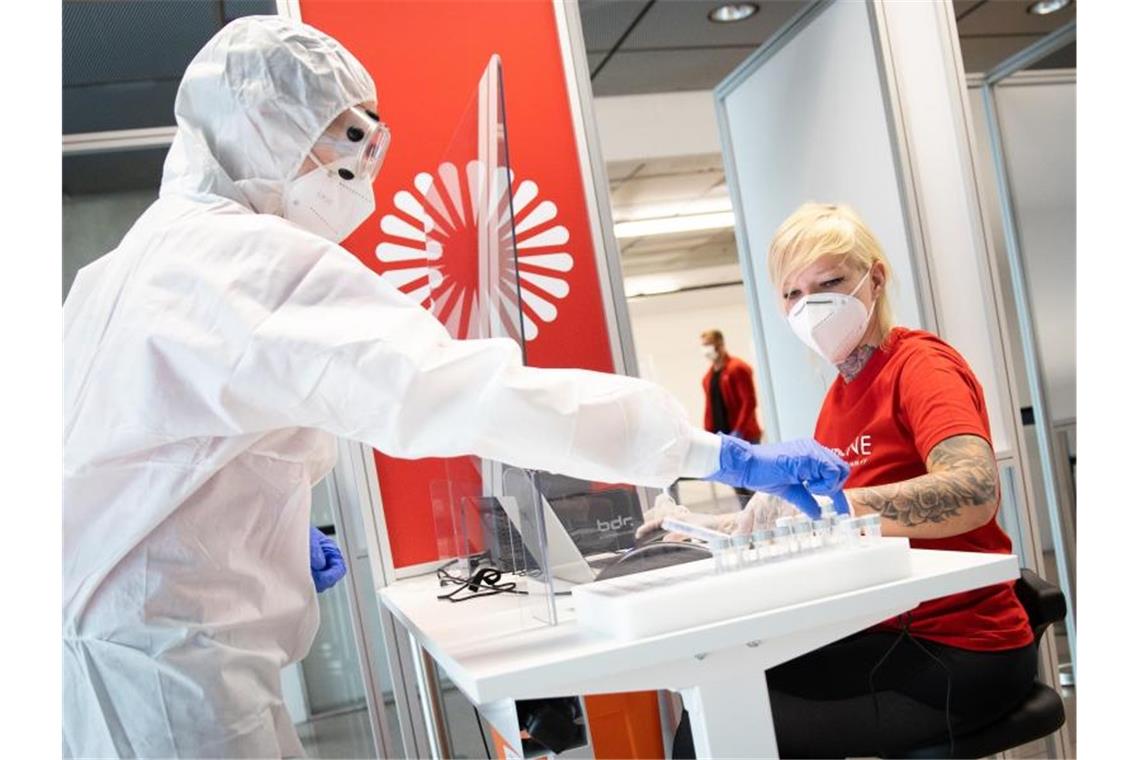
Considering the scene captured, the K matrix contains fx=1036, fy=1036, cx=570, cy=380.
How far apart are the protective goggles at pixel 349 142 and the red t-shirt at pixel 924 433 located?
1.00 m

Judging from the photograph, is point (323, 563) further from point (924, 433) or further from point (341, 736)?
point (341, 736)

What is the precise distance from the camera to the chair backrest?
186cm

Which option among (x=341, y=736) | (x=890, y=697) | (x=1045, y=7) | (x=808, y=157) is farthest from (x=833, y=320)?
(x=1045, y=7)

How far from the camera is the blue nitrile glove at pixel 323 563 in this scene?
6.14 feet

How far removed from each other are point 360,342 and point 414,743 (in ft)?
5.12

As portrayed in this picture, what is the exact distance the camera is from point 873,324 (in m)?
1.97

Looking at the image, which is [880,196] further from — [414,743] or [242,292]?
[242,292]

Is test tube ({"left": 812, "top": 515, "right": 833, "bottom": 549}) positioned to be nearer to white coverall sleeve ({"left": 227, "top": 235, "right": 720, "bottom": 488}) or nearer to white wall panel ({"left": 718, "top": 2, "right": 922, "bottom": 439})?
white coverall sleeve ({"left": 227, "top": 235, "right": 720, "bottom": 488})

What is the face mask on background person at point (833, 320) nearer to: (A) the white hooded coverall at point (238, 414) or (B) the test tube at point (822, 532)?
(B) the test tube at point (822, 532)

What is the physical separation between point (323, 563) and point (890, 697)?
3.31 ft

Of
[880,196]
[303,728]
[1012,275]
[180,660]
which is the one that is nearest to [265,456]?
[180,660]

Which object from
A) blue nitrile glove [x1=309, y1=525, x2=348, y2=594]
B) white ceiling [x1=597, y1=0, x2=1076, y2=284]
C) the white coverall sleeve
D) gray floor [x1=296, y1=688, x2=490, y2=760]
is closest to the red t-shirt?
the white coverall sleeve

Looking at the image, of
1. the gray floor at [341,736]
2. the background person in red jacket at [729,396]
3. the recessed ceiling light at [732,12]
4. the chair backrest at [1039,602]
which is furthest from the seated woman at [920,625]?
the background person in red jacket at [729,396]

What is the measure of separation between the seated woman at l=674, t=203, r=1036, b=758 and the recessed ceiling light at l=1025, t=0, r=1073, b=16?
3.69 m
